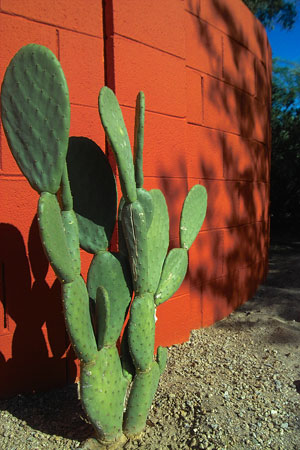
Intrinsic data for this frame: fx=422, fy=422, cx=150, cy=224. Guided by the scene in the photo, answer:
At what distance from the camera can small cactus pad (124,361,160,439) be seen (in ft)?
6.95

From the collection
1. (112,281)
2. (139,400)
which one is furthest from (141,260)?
(139,400)

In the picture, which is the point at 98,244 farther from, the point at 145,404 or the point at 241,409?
the point at 241,409

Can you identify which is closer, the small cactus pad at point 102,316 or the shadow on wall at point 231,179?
the small cactus pad at point 102,316

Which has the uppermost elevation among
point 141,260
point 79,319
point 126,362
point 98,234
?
point 98,234

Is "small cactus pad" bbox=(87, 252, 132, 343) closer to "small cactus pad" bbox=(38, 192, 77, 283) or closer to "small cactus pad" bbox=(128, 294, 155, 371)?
"small cactus pad" bbox=(128, 294, 155, 371)

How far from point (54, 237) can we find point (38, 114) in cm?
54

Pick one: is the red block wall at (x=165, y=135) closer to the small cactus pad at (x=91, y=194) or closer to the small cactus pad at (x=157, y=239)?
the small cactus pad at (x=91, y=194)

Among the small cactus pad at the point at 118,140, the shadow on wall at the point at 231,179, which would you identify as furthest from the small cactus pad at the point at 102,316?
the shadow on wall at the point at 231,179

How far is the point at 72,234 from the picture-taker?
1994mm

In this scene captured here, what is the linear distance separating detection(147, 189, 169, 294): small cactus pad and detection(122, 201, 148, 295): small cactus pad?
4.0 inches

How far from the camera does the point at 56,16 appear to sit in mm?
2635

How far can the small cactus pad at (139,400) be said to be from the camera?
2.12m

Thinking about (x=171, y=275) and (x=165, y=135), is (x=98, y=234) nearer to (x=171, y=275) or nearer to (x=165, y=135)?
(x=171, y=275)

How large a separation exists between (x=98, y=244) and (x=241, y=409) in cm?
129
